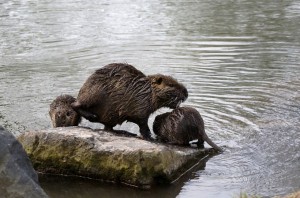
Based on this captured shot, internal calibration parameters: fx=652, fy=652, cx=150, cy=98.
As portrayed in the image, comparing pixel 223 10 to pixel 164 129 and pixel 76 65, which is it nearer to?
pixel 76 65

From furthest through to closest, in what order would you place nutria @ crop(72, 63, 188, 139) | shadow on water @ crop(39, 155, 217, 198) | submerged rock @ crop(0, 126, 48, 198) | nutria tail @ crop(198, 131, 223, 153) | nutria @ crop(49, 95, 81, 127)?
1. nutria @ crop(49, 95, 81, 127)
2. nutria tail @ crop(198, 131, 223, 153)
3. nutria @ crop(72, 63, 188, 139)
4. shadow on water @ crop(39, 155, 217, 198)
5. submerged rock @ crop(0, 126, 48, 198)

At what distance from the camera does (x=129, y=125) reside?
289 inches

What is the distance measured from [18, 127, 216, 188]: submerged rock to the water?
11cm

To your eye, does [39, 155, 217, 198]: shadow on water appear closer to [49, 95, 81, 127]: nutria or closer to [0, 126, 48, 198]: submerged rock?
[49, 95, 81, 127]: nutria

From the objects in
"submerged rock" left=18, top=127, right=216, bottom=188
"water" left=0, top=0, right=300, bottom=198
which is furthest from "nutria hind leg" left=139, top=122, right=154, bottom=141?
"water" left=0, top=0, right=300, bottom=198

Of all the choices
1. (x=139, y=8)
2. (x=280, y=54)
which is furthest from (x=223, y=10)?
(x=280, y=54)

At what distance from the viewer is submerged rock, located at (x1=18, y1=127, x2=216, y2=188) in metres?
5.65

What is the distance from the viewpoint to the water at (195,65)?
5.88 meters

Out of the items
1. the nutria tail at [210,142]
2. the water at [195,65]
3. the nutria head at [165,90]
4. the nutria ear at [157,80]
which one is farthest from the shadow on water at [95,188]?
the nutria ear at [157,80]

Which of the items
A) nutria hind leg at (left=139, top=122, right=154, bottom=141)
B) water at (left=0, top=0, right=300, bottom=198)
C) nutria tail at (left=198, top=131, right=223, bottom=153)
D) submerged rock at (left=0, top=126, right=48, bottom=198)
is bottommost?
water at (left=0, top=0, right=300, bottom=198)

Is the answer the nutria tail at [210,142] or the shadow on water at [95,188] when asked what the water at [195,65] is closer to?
the shadow on water at [95,188]

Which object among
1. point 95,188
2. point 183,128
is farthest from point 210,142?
point 95,188

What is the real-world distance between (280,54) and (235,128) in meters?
4.28

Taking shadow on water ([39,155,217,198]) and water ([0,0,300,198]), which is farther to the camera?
water ([0,0,300,198])
